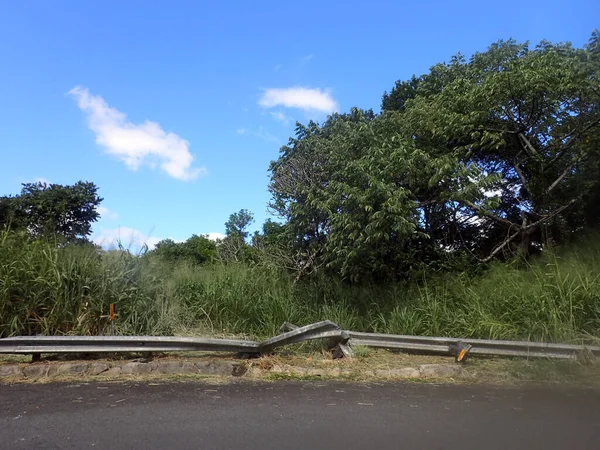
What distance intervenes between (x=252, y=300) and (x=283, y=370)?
10.1ft

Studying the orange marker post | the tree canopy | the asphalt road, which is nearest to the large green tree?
the tree canopy

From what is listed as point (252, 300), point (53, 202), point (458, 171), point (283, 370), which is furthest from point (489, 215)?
point (53, 202)

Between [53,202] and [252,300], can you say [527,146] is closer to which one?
[252,300]

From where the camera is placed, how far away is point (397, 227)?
890cm

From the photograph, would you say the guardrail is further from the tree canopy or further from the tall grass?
the tree canopy

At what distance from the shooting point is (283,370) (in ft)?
22.3

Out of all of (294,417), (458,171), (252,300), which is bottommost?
(294,417)

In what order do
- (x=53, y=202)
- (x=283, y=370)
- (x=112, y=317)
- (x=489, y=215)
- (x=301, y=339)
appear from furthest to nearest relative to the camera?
(x=53, y=202) < (x=489, y=215) < (x=112, y=317) < (x=301, y=339) < (x=283, y=370)

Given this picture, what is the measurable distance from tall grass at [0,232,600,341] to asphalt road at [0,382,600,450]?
6.84ft

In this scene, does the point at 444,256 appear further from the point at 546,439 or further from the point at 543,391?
the point at 546,439

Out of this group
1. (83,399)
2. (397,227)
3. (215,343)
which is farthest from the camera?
(397,227)

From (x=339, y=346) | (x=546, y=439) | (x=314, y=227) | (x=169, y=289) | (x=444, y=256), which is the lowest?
(x=546, y=439)

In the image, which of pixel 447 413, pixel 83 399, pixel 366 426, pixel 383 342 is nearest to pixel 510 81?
pixel 383 342

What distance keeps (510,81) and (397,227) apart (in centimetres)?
419
